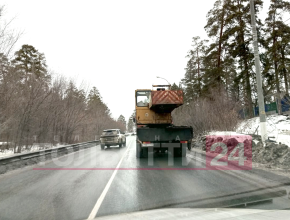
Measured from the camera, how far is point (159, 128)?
1302 cm

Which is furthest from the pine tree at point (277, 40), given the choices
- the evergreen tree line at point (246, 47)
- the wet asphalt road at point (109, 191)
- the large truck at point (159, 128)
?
the wet asphalt road at point (109, 191)

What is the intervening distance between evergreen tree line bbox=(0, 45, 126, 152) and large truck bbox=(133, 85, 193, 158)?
8.39 metres

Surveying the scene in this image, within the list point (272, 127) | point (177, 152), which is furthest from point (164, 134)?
point (272, 127)

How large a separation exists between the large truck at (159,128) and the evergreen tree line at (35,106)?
8393mm

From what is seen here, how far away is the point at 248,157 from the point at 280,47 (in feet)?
79.2

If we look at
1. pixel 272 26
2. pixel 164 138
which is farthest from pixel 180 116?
pixel 164 138

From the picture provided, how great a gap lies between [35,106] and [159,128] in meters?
12.6

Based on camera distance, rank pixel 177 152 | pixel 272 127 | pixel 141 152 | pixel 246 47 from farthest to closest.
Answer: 1. pixel 246 47
2. pixel 272 127
3. pixel 177 152
4. pixel 141 152

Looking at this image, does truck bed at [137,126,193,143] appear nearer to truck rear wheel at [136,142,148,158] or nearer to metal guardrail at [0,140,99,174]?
truck rear wheel at [136,142,148,158]

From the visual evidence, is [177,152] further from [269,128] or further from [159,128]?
[269,128]

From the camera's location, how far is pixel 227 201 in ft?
17.8

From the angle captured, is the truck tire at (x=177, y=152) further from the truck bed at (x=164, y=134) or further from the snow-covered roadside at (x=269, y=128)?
the snow-covered roadside at (x=269, y=128)

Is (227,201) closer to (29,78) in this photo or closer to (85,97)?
(29,78)

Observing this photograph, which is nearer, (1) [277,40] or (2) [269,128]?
(2) [269,128]
